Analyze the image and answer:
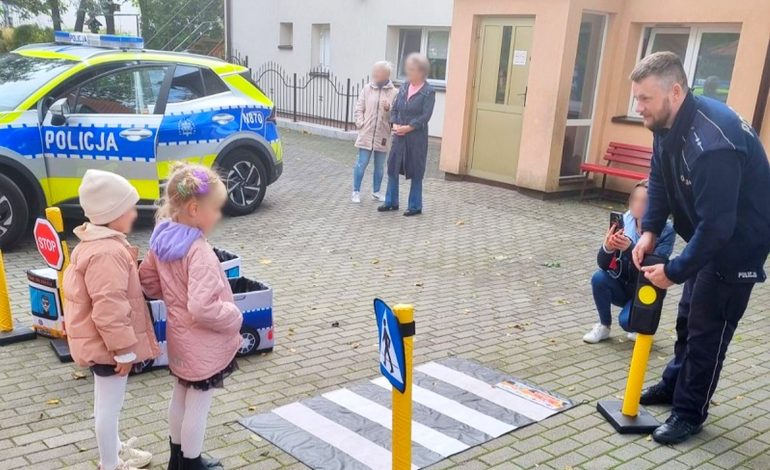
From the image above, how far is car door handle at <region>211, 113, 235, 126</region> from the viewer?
804cm

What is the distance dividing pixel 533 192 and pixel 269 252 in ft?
16.3

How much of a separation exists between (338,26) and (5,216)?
42.6ft

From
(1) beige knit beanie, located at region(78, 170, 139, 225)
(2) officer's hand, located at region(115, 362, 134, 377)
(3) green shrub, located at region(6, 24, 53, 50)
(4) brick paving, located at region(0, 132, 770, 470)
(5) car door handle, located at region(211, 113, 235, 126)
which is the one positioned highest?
(3) green shrub, located at region(6, 24, 53, 50)

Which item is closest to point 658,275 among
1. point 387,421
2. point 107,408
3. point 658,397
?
point 658,397

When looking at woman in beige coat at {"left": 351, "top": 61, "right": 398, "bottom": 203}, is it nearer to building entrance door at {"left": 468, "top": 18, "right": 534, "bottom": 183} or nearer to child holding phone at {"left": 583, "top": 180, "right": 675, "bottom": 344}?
building entrance door at {"left": 468, "top": 18, "right": 534, "bottom": 183}

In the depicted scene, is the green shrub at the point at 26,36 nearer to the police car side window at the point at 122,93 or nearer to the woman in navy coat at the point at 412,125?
the police car side window at the point at 122,93

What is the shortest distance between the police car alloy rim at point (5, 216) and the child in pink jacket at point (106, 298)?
4147mm

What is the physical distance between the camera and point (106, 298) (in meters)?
2.86

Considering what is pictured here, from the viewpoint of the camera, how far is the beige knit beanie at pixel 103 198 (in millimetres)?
2957

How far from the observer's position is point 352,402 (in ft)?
13.6

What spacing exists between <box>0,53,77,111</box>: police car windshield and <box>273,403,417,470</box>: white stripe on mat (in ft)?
15.0

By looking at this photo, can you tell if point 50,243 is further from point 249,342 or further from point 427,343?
point 427,343

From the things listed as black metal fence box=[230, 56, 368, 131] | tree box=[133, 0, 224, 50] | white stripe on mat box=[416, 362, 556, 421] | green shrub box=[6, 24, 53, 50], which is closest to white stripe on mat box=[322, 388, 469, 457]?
white stripe on mat box=[416, 362, 556, 421]

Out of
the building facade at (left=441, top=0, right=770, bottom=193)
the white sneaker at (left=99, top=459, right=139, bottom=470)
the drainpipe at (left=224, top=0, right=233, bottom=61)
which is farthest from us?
the drainpipe at (left=224, top=0, right=233, bottom=61)
